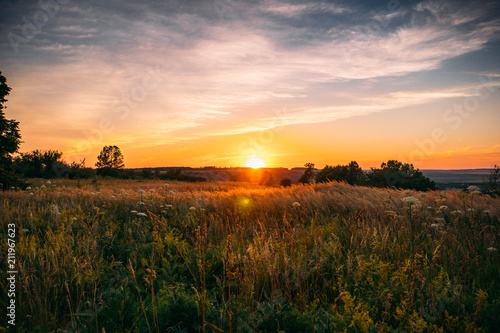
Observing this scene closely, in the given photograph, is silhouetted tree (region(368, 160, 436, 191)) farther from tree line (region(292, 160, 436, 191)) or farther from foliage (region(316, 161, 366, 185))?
foliage (region(316, 161, 366, 185))

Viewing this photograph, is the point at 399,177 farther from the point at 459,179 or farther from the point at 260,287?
the point at 459,179

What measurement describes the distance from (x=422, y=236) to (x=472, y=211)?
2.34 metres

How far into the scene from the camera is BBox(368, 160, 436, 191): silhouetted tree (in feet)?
82.3

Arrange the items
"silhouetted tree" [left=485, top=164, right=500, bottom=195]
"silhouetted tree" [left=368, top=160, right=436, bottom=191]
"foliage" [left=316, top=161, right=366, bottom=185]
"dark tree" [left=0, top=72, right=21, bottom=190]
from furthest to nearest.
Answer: "foliage" [left=316, top=161, right=366, bottom=185] → "silhouetted tree" [left=368, top=160, right=436, bottom=191] → "dark tree" [left=0, top=72, right=21, bottom=190] → "silhouetted tree" [left=485, top=164, right=500, bottom=195]

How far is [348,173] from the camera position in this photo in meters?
26.6

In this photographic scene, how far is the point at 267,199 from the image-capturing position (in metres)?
8.85

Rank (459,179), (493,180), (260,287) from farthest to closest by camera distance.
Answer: (459,179) < (493,180) < (260,287)

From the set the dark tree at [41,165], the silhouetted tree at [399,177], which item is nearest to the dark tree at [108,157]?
the dark tree at [41,165]

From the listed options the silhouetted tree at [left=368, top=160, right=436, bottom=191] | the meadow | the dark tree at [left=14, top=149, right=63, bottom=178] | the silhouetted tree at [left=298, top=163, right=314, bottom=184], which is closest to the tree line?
the silhouetted tree at [left=368, top=160, right=436, bottom=191]

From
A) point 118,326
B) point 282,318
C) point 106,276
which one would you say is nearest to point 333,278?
point 282,318

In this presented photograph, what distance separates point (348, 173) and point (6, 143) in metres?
26.4

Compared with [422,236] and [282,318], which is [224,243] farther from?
[422,236]

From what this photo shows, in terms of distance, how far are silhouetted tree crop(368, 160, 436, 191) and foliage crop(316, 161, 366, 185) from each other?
1547mm

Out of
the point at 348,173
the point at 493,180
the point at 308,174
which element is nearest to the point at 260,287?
the point at 493,180
